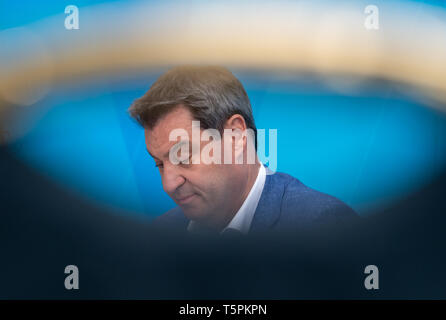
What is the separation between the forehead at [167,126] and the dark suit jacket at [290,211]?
25cm

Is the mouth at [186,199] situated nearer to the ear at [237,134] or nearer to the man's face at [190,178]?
the man's face at [190,178]

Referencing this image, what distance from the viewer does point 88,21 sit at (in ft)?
5.95

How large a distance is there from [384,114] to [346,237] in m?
0.50

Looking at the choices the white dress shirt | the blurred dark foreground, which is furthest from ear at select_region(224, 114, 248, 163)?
the blurred dark foreground

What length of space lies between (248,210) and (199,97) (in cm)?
48

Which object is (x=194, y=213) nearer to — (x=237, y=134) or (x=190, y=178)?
(x=190, y=178)

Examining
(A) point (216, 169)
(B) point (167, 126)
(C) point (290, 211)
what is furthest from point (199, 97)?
(C) point (290, 211)

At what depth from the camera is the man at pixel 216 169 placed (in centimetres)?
175

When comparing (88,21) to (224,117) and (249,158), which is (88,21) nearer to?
(224,117)

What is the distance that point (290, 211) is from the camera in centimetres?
180

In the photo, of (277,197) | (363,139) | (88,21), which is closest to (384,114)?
(363,139)

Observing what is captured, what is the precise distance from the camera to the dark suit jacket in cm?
179
